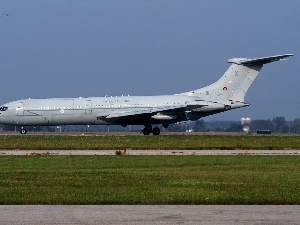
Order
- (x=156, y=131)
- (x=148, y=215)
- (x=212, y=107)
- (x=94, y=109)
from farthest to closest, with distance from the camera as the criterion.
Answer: (x=156, y=131)
(x=94, y=109)
(x=212, y=107)
(x=148, y=215)

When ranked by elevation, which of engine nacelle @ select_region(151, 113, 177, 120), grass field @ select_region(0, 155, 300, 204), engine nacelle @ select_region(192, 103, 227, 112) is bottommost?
grass field @ select_region(0, 155, 300, 204)

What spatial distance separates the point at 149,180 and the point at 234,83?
53139 mm

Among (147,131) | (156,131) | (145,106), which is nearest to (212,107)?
(156,131)

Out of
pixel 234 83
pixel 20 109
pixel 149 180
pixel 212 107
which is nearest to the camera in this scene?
pixel 149 180

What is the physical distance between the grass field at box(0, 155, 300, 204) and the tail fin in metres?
39.3

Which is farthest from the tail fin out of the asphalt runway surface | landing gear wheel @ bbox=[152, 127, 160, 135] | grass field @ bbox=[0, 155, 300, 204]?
the asphalt runway surface

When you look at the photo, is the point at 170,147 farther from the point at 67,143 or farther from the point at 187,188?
the point at 187,188

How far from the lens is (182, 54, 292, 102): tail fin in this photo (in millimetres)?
76938

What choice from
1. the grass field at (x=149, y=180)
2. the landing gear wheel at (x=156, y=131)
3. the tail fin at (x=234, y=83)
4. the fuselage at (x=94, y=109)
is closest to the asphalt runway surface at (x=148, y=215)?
the grass field at (x=149, y=180)

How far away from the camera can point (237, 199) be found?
1916 centimetres

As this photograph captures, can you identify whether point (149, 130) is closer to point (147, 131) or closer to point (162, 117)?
point (147, 131)

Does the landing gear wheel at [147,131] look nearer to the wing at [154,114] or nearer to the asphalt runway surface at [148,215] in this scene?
the wing at [154,114]

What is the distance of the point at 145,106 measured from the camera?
250ft

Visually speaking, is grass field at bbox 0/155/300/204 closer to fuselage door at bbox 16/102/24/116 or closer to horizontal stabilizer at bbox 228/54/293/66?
horizontal stabilizer at bbox 228/54/293/66
